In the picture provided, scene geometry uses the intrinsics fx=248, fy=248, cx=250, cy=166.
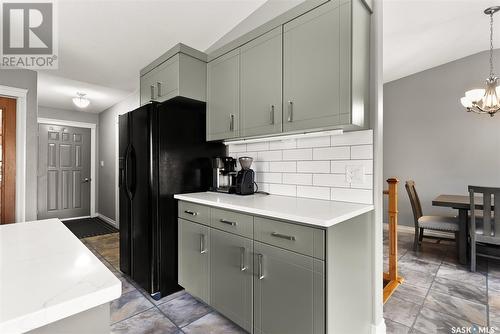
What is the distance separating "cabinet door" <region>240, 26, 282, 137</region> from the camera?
1.82m

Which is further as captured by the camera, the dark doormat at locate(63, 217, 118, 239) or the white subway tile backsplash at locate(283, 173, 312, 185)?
the dark doormat at locate(63, 217, 118, 239)

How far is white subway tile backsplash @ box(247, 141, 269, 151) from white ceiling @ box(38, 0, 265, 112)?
1364 mm

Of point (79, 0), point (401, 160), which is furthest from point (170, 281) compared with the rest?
point (401, 160)

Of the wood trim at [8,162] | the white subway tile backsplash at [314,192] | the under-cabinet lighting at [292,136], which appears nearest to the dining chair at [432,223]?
the white subway tile backsplash at [314,192]

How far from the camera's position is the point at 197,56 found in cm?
236

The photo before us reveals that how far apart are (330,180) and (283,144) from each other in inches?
21.0

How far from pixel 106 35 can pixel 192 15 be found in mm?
940

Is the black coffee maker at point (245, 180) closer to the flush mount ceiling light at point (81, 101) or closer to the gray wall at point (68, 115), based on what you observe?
the flush mount ceiling light at point (81, 101)

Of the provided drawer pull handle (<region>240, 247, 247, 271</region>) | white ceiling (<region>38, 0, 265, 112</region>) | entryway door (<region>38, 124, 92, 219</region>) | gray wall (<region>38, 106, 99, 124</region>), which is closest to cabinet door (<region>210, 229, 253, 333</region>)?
drawer pull handle (<region>240, 247, 247, 271</region>)

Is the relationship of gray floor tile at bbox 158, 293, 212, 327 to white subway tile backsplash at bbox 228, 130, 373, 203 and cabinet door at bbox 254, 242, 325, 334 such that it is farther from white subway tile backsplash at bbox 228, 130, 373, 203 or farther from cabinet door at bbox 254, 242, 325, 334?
white subway tile backsplash at bbox 228, 130, 373, 203

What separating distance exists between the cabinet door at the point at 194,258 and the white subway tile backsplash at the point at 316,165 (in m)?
0.73

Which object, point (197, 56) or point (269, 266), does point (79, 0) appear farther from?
point (269, 266)

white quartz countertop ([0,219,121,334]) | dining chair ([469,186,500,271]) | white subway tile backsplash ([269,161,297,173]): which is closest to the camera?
white quartz countertop ([0,219,121,334])

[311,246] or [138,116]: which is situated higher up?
[138,116]
